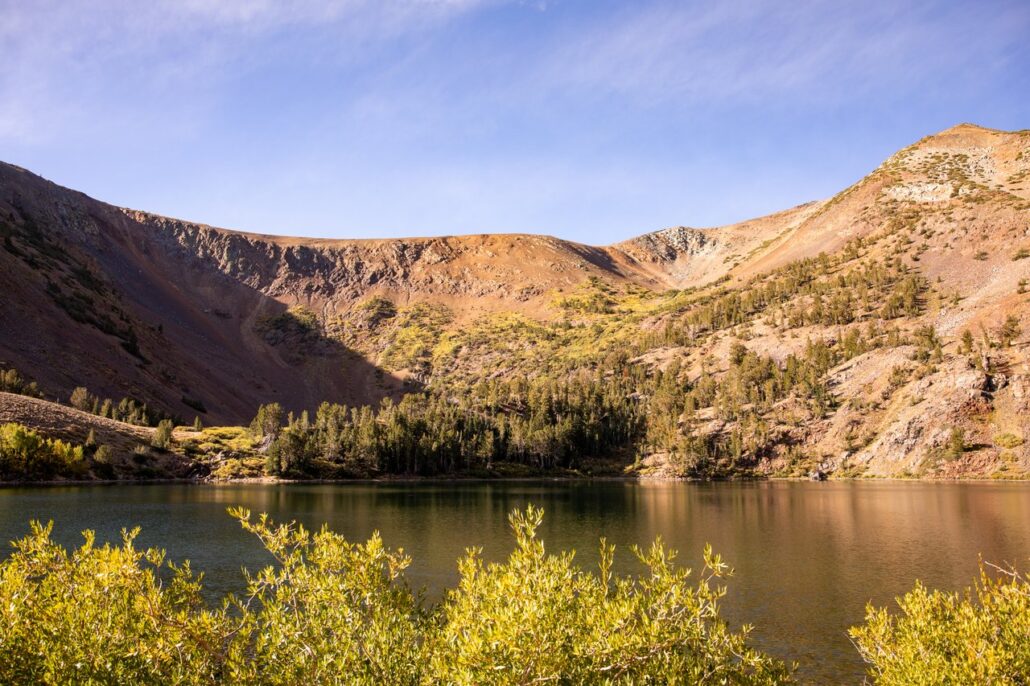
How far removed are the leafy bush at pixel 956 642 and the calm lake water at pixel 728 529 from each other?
1069cm

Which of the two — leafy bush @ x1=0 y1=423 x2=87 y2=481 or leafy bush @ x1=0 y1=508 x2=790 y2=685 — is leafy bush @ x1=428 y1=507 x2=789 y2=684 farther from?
leafy bush @ x1=0 y1=423 x2=87 y2=481

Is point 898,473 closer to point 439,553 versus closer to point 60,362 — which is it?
point 439,553

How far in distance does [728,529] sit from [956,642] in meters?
56.0

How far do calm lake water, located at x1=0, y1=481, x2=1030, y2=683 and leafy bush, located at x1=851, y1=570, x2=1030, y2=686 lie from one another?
10688 mm

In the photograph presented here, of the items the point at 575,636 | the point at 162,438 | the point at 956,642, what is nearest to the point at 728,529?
the point at 956,642

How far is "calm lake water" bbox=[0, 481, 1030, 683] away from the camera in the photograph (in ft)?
141

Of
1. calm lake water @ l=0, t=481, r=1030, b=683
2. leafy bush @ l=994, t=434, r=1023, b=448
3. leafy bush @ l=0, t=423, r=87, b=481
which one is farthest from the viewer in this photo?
leafy bush @ l=994, t=434, r=1023, b=448

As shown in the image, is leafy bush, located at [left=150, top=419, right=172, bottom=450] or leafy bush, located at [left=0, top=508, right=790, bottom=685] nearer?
leafy bush, located at [left=0, top=508, right=790, bottom=685]

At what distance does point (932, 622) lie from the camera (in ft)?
64.7

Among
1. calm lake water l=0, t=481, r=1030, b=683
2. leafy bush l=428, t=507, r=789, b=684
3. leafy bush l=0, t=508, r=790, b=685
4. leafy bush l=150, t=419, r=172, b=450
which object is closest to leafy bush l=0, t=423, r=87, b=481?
calm lake water l=0, t=481, r=1030, b=683

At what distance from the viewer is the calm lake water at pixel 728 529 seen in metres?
43.0

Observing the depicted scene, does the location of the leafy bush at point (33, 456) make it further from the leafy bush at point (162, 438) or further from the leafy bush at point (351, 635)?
the leafy bush at point (351, 635)

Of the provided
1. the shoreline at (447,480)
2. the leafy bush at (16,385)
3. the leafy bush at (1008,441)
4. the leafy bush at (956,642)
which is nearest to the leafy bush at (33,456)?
the shoreline at (447,480)

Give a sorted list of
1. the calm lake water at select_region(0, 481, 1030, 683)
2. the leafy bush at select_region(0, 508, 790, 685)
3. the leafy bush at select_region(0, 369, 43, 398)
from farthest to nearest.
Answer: the leafy bush at select_region(0, 369, 43, 398)
the calm lake water at select_region(0, 481, 1030, 683)
the leafy bush at select_region(0, 508, 790, 685)
